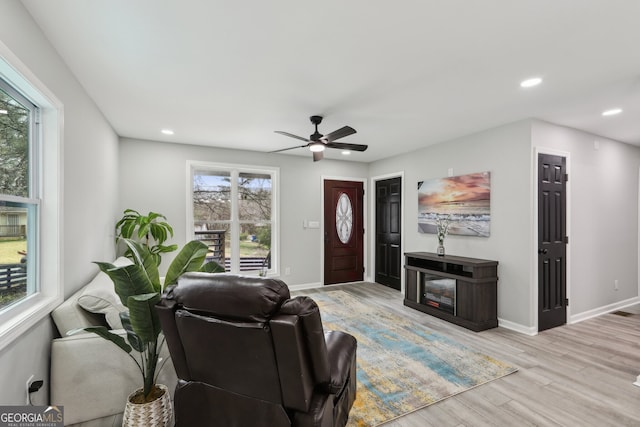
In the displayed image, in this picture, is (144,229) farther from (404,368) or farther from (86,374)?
(404,368)

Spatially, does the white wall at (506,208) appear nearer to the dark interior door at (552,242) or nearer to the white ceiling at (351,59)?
the dark interior door at (552,242)

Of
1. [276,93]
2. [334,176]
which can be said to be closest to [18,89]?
Answer: [276,93]

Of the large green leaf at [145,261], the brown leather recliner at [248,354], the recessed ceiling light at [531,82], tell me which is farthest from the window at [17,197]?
the recessed ceiling light at [531,82]

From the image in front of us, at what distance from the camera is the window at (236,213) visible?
5035 mm

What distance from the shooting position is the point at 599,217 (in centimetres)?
416

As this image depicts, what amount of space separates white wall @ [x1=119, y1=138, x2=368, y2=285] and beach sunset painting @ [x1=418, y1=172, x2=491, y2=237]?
1.87m

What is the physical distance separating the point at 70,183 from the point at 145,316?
54.5 inches

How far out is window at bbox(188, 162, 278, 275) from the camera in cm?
504

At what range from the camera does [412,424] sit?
2.00 m

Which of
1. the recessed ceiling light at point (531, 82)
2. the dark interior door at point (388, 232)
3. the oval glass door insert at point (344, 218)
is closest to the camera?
the recessed ceiling light at point (531, 82)

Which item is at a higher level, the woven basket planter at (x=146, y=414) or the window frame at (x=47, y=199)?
the window frame at (x=47, y=199)

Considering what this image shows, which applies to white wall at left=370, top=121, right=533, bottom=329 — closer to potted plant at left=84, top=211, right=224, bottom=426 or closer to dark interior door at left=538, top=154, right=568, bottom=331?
dark interior door at left=538, top=154, right=568, bottom=331

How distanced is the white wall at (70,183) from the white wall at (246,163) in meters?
0.63

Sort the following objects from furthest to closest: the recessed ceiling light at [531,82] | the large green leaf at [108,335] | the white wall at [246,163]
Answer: the white wall at [246,163] < the recessed ceiling light at [531,82] < the large green leaf at [108,335]
